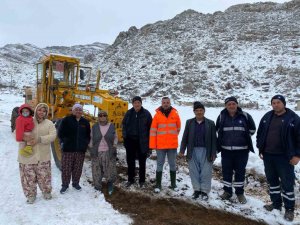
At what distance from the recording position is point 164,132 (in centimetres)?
641

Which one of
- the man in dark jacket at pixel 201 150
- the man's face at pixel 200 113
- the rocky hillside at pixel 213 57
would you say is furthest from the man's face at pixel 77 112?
the rocky hillside at pixel 213 57

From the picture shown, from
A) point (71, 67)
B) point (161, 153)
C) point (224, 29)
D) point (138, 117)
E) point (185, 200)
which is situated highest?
point (224, 29)

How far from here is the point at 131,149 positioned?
6.74 m

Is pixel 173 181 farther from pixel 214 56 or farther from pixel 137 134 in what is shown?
pixel 214 56

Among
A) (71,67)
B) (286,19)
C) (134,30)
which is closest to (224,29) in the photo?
(286,19)

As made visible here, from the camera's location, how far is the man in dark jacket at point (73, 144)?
6188mm

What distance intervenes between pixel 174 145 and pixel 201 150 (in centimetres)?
56

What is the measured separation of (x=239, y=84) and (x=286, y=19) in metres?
15.6

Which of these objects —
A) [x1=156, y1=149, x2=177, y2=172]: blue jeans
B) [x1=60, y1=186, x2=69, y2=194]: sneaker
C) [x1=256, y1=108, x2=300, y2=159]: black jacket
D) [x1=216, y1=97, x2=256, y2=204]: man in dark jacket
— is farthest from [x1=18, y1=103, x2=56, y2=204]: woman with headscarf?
[x1=256, y1=108, x2=300, y2=159]: black jacket

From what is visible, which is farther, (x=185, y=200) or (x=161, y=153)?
(x=161, y=153)

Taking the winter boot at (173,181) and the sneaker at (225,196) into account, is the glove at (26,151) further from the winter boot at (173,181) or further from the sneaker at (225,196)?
the sneaker at (225,196)

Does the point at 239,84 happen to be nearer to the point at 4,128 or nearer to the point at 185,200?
the point at 4,128

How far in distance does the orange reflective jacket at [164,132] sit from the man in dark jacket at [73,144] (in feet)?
4.46

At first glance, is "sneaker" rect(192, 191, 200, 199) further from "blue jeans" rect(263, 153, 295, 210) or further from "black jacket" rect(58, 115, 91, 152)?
"black jacket" rect(58, 115, 91, 152)
